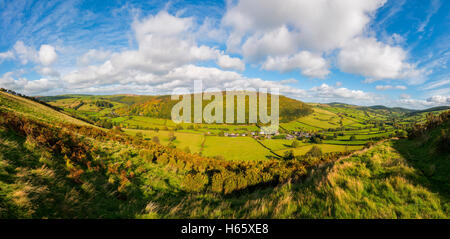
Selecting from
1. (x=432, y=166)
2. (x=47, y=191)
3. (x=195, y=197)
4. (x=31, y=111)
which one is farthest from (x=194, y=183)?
(x=31, y=111)

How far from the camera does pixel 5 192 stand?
3297 millimetres

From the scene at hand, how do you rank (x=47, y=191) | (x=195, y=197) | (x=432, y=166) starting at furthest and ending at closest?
(x=195, y=197) < (x=432, y=166) < (x=47, y=191)

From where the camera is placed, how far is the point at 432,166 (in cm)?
529

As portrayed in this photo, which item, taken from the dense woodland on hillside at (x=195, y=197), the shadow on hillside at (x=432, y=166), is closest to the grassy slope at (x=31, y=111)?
the dense woodland on hillside at (x=195, y=197)

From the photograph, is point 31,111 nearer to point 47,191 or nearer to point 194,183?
point 194,183

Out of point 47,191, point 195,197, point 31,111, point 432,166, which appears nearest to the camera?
point 47,191

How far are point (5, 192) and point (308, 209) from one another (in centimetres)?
735

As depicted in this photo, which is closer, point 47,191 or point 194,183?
point 47,191

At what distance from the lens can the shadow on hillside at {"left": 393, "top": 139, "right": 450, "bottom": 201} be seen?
14.8 feet

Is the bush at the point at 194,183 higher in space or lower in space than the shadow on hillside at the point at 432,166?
lower

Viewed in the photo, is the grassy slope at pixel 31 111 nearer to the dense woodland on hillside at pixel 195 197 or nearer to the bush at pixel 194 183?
the dense woodland on hillside at pixel 195 197

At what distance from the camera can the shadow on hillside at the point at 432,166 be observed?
4523mm
